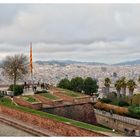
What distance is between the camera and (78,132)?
1859cm

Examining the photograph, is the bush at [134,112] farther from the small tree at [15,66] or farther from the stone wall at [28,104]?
the small tree at [15,66]

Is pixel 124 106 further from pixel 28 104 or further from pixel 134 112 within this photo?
pixel 28 104

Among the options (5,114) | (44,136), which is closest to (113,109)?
(5,114)

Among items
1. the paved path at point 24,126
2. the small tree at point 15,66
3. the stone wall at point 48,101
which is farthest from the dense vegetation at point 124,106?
the small tree at point 15,66

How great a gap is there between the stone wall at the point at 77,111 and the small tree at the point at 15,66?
1104 cm

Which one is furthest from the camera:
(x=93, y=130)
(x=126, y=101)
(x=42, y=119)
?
(x=126, y=101)

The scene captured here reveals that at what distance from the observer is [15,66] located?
40562 mm

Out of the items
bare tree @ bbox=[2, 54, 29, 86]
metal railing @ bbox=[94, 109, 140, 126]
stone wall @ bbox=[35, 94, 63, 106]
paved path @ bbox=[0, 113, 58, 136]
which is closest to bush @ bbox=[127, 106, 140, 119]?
metal railing @ bbox=[94, 109, 140, 126]

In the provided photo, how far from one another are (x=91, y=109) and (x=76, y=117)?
2.19m

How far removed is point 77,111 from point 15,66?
1207cm

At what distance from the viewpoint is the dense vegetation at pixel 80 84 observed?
44.7 meters

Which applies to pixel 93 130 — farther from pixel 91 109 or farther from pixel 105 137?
pixel 91 109

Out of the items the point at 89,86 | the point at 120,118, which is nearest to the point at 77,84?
the point at 89,86

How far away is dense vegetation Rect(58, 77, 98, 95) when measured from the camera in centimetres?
4472
